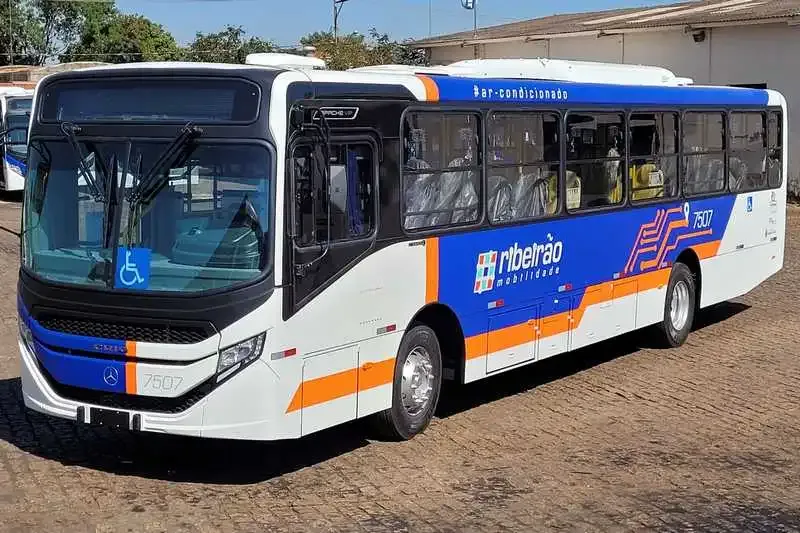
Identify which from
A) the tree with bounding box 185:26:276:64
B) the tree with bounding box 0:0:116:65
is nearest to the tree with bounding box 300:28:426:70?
the tree with bounding box 185:26:276:64

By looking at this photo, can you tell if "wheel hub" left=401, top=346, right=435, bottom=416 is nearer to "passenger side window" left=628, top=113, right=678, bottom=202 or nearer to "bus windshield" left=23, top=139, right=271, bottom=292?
"bus windshield" left=23, top=139, right=271, bottom=292

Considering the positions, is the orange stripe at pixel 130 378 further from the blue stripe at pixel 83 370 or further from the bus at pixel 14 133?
the bus at pixel 14 133

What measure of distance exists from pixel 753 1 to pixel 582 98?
92.9 feet

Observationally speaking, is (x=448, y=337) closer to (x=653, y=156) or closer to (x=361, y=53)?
(x=653, y=156)

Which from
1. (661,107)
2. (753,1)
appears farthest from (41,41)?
(661,107)

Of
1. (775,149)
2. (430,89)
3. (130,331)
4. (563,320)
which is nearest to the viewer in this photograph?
(130,331)

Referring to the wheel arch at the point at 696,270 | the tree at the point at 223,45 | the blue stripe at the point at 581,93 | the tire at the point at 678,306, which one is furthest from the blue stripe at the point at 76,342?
the tree at the point at 223,45

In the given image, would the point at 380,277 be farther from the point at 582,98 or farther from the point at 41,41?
the point at 41,41

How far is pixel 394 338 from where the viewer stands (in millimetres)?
8867

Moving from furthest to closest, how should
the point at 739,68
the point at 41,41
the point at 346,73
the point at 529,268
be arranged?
the point at 41,41 → the point at 739,68 → the point at 529,268 → the point at 346,73

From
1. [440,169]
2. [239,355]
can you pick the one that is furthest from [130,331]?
[440,169]

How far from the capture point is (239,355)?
24.8 feet

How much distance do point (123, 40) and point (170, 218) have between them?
268 ft

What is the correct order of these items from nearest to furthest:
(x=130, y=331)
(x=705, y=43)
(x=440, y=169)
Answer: (x=130, y=331) → (x=440, y=169) → (x=705, y=43)
